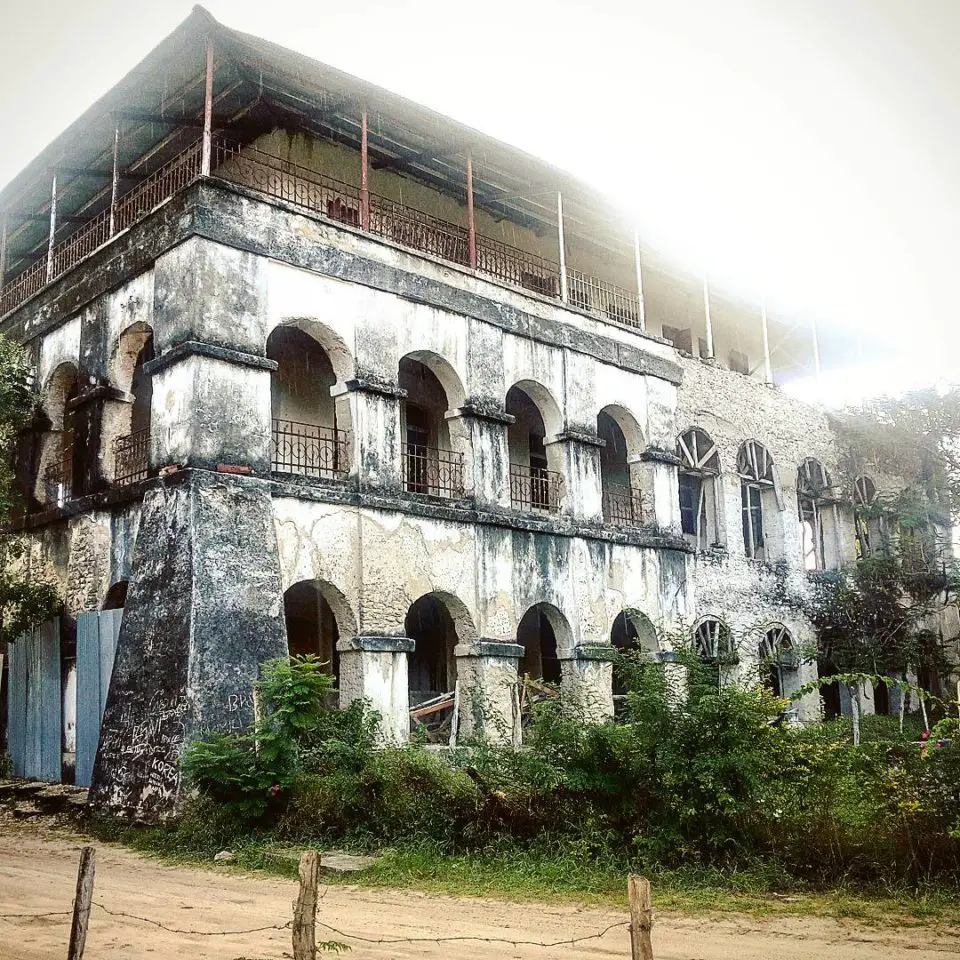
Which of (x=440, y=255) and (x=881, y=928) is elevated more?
(x=440, y=255)

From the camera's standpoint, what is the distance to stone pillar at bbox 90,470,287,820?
1116cm

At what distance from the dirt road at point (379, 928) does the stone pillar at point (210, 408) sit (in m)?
4.85

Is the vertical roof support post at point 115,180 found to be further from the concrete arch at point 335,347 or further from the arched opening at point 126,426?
the concrete arch at point 335,347

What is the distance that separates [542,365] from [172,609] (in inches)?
283

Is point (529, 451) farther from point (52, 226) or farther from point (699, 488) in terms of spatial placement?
point (52, 226)

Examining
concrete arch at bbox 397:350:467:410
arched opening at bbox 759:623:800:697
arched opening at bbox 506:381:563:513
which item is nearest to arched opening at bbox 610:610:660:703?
arched opening at bbox 506:381:563:513

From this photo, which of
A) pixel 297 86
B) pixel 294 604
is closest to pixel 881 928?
pixel 294 604

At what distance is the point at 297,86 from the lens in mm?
14406

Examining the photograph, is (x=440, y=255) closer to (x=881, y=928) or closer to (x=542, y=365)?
(x=542, y=365)

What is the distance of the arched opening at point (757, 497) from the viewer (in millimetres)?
20828

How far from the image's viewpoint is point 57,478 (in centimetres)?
1534

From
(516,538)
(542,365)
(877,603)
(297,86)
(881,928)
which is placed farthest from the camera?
(877,603)

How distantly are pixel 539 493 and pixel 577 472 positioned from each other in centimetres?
73

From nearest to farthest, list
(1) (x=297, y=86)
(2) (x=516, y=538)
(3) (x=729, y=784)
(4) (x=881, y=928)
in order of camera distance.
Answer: (4) (x=881, y=928), (3) (x=729, y=784), (1) (x=297, y=86), (2) (x=516, y=538)
